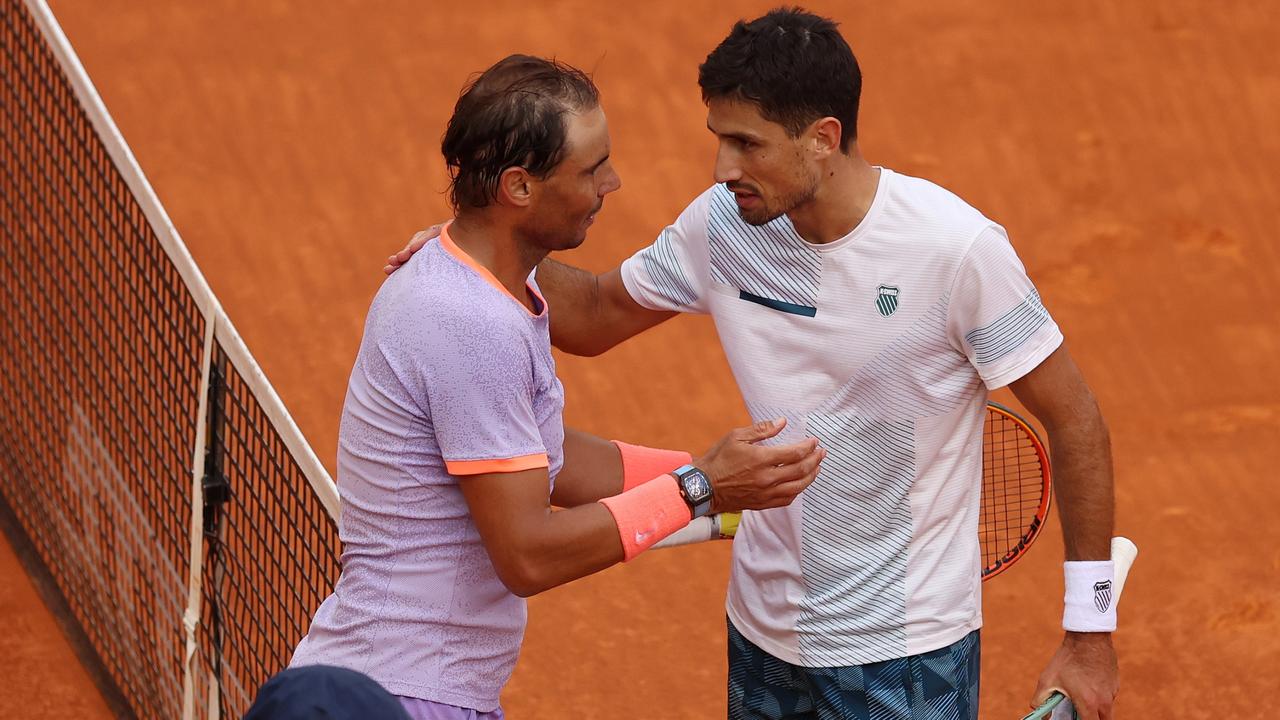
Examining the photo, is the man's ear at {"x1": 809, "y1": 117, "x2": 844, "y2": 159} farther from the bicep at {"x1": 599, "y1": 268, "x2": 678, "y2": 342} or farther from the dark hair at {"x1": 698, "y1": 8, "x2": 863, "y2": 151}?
the bicep at {"x1": 599, "y1": 268, "x2": 678, "y2": 342}

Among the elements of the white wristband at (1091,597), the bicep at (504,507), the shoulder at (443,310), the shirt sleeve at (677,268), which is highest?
the shoulder at (443,310)

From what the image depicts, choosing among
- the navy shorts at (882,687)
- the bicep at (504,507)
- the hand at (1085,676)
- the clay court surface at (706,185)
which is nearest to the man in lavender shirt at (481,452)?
the bicep at (504,507)

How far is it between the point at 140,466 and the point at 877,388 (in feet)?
11.9

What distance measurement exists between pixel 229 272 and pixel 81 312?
110cm

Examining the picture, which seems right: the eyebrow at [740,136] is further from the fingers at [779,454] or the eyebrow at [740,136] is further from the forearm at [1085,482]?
the forearm at [1085,482]

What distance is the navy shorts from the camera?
3174 mm

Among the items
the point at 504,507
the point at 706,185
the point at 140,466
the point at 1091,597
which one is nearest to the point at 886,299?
the point at 1091,597

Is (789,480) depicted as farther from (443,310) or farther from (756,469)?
(443,310)

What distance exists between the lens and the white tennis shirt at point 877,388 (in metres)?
2.97

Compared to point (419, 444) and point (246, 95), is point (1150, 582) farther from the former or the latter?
point (246, 95)

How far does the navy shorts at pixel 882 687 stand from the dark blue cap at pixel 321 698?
57.0 inches

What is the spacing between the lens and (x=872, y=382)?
309 cm

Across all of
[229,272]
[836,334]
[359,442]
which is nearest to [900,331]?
[836,334]

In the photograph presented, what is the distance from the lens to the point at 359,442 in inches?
103
